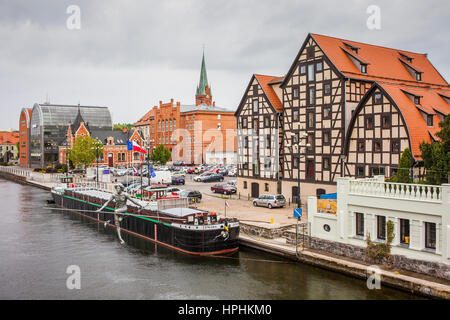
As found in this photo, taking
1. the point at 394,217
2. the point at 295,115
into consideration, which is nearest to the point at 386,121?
the point at 295,115

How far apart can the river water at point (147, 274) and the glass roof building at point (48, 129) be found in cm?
9611

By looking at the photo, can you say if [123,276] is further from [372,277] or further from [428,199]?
[428,199]

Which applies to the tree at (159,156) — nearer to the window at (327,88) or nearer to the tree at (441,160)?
the window at (327,88)

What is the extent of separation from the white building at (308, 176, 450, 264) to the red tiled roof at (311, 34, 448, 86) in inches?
646

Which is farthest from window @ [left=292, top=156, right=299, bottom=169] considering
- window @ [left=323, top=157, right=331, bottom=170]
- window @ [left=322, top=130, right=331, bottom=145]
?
window @ [left=322, top=130, right=331, bottom=145]

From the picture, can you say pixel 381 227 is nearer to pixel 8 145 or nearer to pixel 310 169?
pixel 310 169

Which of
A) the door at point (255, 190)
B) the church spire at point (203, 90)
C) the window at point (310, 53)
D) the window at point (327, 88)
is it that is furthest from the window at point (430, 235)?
the church spire at point (203, 90)

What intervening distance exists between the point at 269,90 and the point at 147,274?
93.0ft

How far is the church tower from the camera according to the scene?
143 meters

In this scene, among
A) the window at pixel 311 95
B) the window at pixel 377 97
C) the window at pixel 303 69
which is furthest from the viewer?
the window at pixel 303 69

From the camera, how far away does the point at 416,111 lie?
35.3 meters

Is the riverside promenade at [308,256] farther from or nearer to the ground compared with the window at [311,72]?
nearer to the ground

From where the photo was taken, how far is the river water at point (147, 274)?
76.5ft
